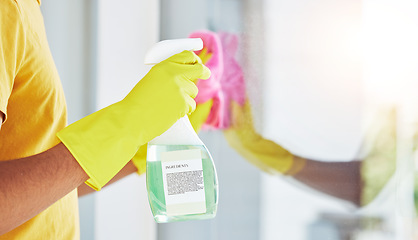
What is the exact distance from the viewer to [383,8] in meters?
0.87

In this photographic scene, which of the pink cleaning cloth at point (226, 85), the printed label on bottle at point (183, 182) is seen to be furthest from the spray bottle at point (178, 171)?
the pink cleaning cloth at point (226, 85)

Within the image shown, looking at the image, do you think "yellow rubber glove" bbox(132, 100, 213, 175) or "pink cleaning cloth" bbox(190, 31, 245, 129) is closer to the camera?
"yellow rubber glove" bbox(132, 100, 213, 175)

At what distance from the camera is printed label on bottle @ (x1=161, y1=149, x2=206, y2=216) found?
2.15 ft

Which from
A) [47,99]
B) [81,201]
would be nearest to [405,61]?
[47,99]

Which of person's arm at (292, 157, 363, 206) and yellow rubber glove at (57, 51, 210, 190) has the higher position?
yellow rubber glove at (57, 51, 210, 190)

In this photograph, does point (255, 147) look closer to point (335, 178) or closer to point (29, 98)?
point (335, 178)

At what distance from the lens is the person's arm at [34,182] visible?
52cm

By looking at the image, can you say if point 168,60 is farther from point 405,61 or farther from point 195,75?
point 405,61

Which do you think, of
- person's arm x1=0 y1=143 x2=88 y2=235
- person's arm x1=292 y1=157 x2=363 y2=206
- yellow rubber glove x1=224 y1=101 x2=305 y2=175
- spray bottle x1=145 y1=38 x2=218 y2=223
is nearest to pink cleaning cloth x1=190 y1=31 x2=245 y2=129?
yellow rubber glove x1=224 y1=101 x2=305 y2=175

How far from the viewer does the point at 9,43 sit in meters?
0.54

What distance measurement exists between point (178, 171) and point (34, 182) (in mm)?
198

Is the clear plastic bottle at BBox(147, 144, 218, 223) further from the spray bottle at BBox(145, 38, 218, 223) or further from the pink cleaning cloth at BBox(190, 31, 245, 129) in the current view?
the pink cleaning cloth at BBox(190, 31, 245, 129)

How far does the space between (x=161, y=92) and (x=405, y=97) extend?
19.3 inches

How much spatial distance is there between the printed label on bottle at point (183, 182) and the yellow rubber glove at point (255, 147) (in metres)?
0.37
